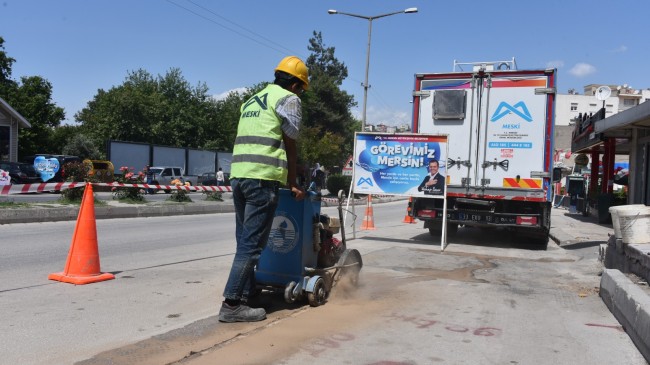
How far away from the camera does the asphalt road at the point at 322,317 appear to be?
4047mm

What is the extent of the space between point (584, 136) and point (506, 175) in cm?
1329

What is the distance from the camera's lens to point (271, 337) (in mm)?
4344

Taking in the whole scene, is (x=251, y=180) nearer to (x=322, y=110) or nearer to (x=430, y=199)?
(x=430, y=199)

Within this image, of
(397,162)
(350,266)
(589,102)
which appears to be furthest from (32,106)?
(589,102)

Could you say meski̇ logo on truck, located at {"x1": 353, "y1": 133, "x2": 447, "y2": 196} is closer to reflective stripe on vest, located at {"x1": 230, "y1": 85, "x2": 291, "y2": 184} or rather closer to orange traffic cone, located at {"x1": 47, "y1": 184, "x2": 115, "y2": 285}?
orange traffic cone, located at {"x1": 47, "y1": 184, "x2": 115, "y2": 285}

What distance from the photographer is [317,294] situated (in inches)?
207

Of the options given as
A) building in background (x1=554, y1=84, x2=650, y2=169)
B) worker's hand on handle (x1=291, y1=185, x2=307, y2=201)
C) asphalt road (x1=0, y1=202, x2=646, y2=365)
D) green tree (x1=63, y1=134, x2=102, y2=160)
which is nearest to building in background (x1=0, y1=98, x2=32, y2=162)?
green tree (x1=63, y1=134, x2=102, y2=160)

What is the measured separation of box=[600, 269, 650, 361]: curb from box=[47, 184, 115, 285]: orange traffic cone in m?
5.55

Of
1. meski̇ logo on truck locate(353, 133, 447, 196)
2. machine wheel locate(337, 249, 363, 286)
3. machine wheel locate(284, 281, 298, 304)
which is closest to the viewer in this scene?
machine wheel locate(284, 281, 298, 304)

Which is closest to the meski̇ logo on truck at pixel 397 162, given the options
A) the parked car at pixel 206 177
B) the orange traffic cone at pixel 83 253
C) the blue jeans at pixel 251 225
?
the orange traffic cone at pixel 83 253

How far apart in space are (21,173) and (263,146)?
27.9 metres

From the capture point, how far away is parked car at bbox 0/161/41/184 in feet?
90.2

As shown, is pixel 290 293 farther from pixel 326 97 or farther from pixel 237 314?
pixel 326 97

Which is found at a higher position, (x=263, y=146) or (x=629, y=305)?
(x=263, y=146)
